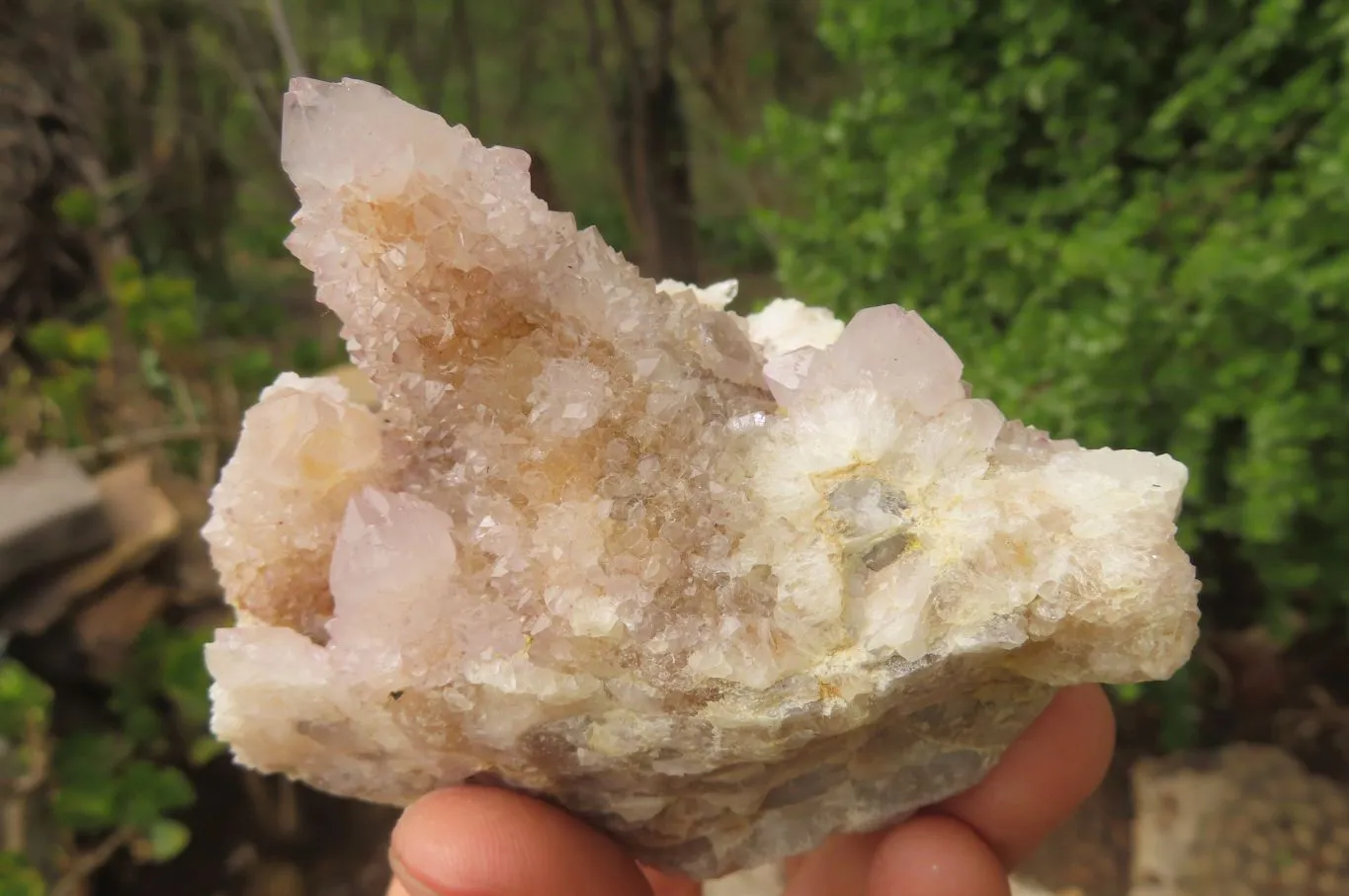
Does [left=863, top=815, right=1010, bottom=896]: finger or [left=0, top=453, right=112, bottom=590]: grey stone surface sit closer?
[left=863, top=815, right=1010, bottom=896]: finger

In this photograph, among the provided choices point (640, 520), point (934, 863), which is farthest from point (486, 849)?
point (934, 863)

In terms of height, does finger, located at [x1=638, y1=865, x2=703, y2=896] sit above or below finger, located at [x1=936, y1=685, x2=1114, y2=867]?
below

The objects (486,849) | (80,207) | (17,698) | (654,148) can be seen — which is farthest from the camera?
(654,148)

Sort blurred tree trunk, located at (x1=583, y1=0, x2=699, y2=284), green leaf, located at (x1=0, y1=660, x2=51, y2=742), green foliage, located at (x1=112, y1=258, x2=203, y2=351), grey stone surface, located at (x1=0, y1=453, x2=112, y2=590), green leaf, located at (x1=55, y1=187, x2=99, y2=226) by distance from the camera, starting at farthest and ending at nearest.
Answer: blurred tree trunk, located at (x1=583, y1=0, x2=699, y2=284) < green leaf, located at (x1=55, y1=187, x2=99, y2=226) < green foliage, located at (x1=112, y1=258, x2=203, y2=351) < grey stone surface, located at (x1=0, y1=453, x2=112, y2=590) < green leaf, located at (x1=0, y1=660, x2=51, y2=742)

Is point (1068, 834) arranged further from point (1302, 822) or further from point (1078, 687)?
point (1078, 687)

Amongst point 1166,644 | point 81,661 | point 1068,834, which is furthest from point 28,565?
point 1068,834

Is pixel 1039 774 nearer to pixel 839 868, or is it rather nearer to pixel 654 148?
pixel 839 868

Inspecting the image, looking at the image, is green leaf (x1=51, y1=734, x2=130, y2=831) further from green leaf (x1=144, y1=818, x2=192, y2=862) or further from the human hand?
the human hand

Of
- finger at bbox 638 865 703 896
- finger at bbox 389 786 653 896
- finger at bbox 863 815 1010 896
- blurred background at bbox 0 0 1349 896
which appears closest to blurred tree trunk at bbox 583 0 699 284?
blurred background at bbox 0 0 1349 896
